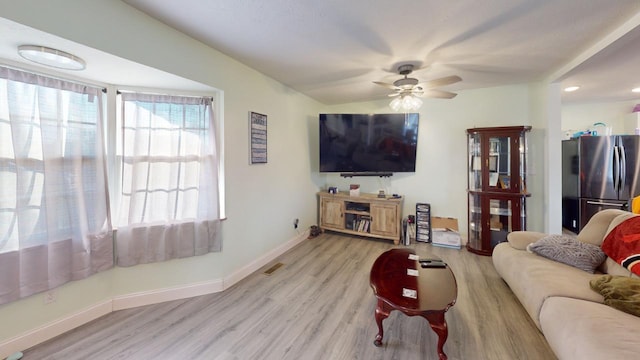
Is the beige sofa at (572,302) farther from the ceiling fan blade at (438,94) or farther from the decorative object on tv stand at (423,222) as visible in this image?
the ceiling fan blade at (438,94)

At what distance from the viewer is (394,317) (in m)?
2.10

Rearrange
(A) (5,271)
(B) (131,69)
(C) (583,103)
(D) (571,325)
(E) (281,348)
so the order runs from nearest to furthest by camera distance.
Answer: (D) (571,325) < (A) (5,271) < (E) (281,348) < (B) (131,69) < (C) (583,103)

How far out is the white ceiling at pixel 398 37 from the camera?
1.69 meters

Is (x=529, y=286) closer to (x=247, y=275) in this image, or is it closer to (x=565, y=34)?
(x=565, y=34)

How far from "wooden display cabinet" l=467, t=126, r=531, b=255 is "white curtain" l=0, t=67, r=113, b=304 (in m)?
4.32

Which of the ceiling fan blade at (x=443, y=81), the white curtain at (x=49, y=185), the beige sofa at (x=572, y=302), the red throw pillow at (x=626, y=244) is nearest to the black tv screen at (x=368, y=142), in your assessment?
the ceiling fan blade at (x=443, y=81)

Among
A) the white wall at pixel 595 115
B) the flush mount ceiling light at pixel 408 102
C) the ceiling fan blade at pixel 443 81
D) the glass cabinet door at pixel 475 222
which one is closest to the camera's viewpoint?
the ceiling fan blade at pixel 443 81

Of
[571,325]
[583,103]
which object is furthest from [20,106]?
[583,103]

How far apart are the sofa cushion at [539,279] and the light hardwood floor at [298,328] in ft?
Answer: 0.76

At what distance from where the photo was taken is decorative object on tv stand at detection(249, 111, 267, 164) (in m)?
2.91

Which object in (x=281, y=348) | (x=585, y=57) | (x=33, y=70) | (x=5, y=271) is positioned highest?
(x=585, y=57)

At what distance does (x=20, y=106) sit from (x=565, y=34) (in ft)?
13.9

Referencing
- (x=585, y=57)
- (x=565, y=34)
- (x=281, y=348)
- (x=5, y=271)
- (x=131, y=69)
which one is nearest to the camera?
(x=5, y=271)

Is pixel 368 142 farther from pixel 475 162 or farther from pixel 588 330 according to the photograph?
pixel 588 330
